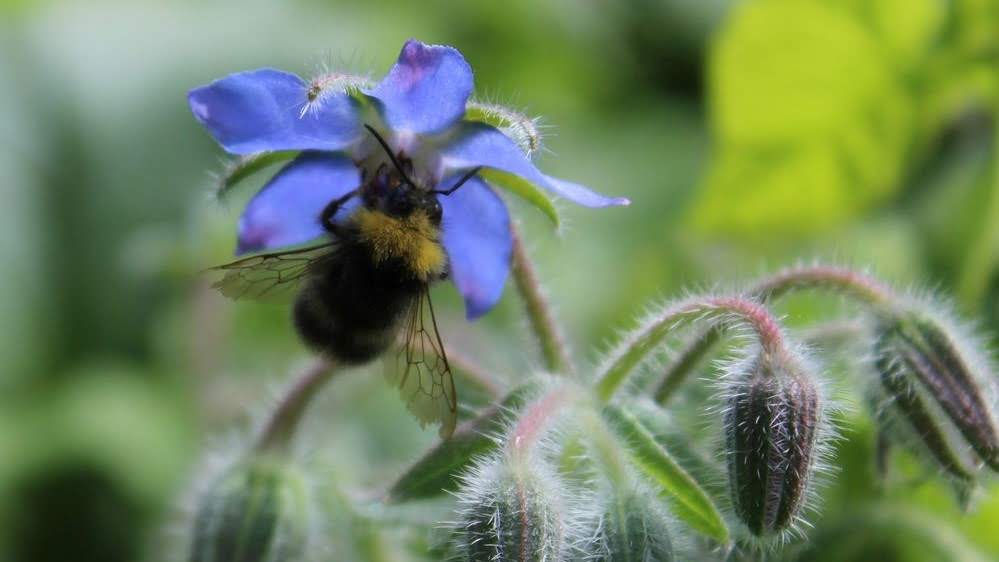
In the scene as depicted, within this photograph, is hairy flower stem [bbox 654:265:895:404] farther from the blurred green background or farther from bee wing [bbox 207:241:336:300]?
bee wing [bbox 207:241:336:300]

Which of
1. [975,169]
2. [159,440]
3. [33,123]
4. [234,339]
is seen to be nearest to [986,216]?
[975,169]

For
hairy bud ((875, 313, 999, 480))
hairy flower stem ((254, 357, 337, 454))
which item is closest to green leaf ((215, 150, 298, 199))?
hairy flower stem ((254, 357, 337, 454))

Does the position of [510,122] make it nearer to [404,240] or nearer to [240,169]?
[404,240]

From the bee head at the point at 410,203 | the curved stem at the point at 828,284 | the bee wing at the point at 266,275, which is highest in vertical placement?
the bee head at the point at 410,203

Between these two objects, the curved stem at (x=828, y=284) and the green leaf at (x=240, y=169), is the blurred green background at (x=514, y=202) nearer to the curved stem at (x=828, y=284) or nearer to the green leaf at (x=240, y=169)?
the curved stem at (x=828, y=284)

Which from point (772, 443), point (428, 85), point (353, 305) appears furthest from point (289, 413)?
point (772, 443)

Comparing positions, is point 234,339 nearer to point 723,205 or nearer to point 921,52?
point 723,205

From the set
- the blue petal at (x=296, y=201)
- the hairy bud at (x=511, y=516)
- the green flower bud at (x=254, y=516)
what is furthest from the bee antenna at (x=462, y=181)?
the green flower bud at (x=254, y=516)
